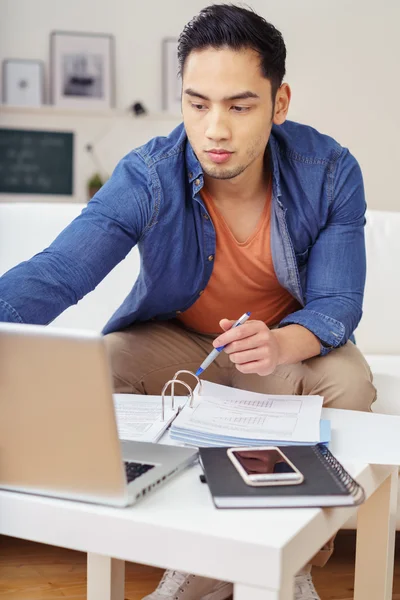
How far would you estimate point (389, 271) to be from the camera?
81.1 inches

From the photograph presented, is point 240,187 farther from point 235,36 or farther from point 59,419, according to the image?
point 59,419

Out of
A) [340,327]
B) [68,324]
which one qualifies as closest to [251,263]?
[340,327]

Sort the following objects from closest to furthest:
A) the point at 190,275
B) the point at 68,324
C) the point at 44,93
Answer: the point at 190,275, the point at 68,324, the point at 44,93

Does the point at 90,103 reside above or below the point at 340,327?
above

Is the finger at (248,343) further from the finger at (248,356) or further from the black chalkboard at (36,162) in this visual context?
the black chalkboard at (36,162)

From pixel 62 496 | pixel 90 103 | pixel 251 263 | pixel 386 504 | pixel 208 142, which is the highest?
pixel 90 103

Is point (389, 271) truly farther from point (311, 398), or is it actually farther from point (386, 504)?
point (386, 504)

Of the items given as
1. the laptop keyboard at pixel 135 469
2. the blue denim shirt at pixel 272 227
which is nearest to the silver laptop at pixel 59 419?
the laptop keyboard at pixel 135 469

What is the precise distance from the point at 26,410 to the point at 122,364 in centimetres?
87

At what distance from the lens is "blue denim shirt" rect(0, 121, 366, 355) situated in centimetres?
143

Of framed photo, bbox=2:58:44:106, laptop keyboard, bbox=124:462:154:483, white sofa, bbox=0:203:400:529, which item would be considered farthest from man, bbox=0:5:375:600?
framed photo, bbox=2:58:44:106

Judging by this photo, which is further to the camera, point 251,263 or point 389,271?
point 389,271

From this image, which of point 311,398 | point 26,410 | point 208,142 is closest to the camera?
point 26,410

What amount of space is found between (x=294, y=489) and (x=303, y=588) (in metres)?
0.53
